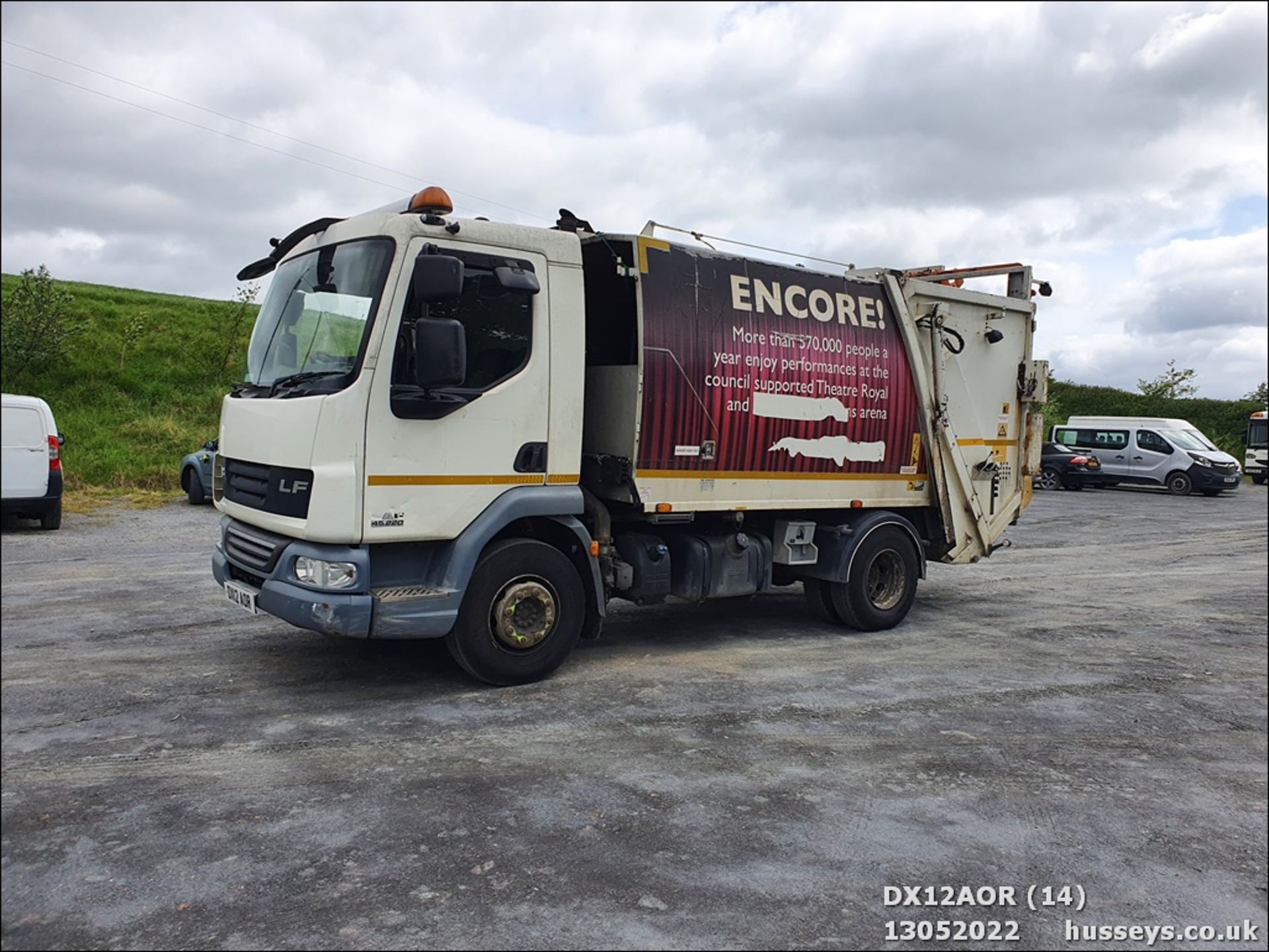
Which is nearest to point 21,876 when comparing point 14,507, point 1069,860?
point 14,507

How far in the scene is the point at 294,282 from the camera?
5766mm

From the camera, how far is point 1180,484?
25.9 meters

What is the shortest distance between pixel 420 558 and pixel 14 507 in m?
4.65

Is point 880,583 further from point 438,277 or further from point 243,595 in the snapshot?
point 243,595

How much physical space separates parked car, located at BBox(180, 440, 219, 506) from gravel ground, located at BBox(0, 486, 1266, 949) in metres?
8.67

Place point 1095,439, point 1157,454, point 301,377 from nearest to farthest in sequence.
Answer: point 301,377, point 1157,454, point 1095,439

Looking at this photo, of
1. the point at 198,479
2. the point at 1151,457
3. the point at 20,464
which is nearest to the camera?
the point at 20,464

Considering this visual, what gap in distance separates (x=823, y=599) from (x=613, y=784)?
408 cm

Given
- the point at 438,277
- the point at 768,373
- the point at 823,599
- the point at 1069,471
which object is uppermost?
the point at 438,277

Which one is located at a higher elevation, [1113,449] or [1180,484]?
[1113,449]

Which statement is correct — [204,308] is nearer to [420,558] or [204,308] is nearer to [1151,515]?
[420,558]

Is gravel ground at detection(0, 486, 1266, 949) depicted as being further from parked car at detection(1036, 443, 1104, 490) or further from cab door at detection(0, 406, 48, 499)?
parked car at detection(1036, 443, 1104, 490)

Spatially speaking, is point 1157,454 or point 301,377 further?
point 1157,454

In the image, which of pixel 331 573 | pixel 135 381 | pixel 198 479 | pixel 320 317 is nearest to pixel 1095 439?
pixel 198 479
